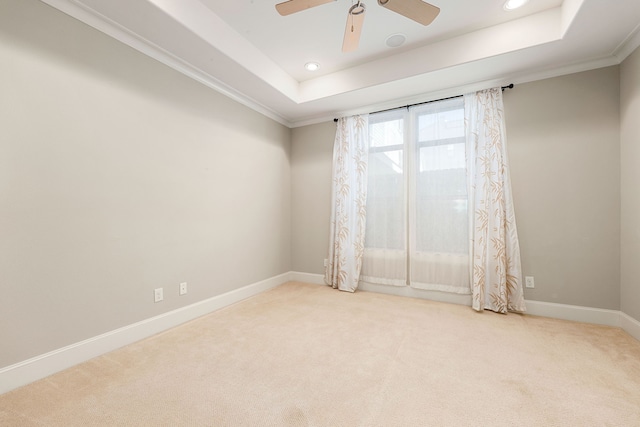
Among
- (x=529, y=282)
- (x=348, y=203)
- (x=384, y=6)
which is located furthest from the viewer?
(x=348, y=203)

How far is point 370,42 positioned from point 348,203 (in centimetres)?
197

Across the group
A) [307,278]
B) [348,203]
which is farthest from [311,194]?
[307,278]

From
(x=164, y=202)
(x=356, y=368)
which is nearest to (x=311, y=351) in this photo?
(x=356, y=368)

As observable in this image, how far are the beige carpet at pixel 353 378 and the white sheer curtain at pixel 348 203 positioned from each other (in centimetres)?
112

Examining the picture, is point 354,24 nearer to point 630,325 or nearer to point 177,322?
point 177,322

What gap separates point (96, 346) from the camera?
198cm

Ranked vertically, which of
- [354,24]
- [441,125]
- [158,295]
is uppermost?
[354,24]

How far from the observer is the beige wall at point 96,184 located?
5.43 ft

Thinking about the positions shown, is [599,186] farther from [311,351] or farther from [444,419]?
[311,351]

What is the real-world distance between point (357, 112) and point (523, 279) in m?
2.94

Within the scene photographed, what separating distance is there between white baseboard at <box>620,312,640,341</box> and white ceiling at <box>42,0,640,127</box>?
7.92ft

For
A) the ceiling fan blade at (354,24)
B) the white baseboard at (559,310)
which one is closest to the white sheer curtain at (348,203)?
the white baseboard at (559,310)

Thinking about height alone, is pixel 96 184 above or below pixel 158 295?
above

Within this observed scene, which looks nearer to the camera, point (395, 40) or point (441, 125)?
point (395, 40)
